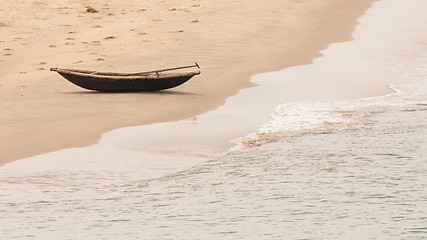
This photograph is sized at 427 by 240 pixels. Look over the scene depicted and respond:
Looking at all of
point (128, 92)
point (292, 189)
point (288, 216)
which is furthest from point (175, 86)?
point (288, 216)

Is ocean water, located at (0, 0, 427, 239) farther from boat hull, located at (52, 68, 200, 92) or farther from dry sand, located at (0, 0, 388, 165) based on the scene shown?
boat hull, located at (52, 68, 200, 92)

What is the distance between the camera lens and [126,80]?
1694 centimetres

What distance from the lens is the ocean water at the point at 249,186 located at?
841 cm

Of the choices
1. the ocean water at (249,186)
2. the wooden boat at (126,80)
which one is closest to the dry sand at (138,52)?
the wooden boat at (126,80)

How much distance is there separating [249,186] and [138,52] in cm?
1262

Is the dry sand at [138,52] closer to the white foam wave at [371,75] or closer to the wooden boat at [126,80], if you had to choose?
the wooden boat at [126,80]

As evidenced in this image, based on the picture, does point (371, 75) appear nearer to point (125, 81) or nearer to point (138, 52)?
point (138, 52)

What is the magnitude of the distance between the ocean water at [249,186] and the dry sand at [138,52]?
1.34 m

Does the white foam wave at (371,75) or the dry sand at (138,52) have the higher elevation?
the dry sand at (138,52)

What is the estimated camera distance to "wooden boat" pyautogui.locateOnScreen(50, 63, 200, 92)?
16.9m

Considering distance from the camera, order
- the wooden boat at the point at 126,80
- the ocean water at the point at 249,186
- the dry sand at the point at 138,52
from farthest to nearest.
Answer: the wooden boat at the point at 126,80
the dry sand at the point at 138,52
the ocean water at the point at 249,186

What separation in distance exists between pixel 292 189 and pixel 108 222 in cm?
238

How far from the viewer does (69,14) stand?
29.6m

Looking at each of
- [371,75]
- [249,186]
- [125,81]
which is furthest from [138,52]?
[249,186]
